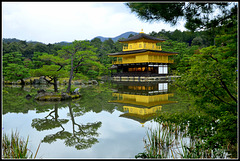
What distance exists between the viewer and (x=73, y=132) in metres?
5.00

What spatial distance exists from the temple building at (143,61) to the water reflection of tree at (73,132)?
1768 centimetres

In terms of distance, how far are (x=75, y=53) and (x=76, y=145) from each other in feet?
22.2

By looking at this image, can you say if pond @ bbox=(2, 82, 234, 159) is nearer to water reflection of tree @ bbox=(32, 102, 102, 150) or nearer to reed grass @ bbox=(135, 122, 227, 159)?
water reflection of tree @ bbox=(32, 102, 102, 150)

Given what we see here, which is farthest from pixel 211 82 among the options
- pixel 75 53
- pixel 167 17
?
pixel 75 53

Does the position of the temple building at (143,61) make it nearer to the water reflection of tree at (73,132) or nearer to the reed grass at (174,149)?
the water reflection of tree at (73,132)

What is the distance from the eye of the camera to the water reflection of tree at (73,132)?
14.2 feet

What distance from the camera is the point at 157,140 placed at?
3.96m

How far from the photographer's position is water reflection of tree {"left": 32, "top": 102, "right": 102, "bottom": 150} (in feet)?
14.2

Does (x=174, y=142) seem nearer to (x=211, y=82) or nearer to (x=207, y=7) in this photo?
(x=211, y=82)

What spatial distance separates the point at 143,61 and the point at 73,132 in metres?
20.4

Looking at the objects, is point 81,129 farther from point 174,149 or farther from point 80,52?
point 80,52

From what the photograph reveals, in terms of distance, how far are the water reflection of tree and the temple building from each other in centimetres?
1768

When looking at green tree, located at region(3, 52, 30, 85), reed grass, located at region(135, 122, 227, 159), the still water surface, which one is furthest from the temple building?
reed grass, located at region(135, 122, 227, 159)

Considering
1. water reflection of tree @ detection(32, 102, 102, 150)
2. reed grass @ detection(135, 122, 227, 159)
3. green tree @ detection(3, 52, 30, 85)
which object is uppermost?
green tree @ detection(3, 52, 30, 85)
